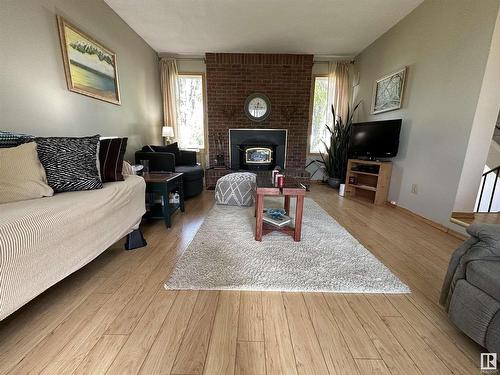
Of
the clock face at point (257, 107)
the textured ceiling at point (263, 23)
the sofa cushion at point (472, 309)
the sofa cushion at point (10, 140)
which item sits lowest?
the sofa cushion at point (472, 309)

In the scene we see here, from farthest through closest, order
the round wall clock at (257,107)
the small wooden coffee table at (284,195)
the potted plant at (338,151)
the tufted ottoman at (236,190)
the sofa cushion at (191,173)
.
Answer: the round wall clock at (257,107), the potted plant at (338,151), the sofa cushion at (191,173), the tufted ottoman at (236,190), the small wooden coffee table at (284,195)

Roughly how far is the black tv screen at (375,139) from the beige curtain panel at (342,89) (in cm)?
99

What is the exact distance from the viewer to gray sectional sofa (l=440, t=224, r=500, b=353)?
0.86 m

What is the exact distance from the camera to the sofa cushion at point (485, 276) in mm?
862

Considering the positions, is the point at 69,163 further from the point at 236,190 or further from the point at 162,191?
the point at 236,190

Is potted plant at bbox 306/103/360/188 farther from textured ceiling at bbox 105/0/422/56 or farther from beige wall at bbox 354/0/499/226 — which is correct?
textured ceiling at bbox 105/0/422/56

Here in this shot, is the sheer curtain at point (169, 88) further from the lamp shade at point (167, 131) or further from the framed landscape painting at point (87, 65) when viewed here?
the framed landscape painting at point (87, 65)

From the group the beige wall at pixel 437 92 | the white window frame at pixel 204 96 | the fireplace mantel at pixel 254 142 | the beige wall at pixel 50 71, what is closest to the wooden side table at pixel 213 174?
the fireplace mantel at pixel 254 142

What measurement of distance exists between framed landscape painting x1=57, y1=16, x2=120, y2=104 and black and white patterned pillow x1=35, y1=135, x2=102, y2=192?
1084 millimetres

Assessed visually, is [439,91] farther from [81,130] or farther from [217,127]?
[81,130]

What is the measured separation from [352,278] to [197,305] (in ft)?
3.40

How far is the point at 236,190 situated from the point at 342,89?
131 inches

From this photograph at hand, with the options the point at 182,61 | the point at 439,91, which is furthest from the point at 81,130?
the point at 439,91

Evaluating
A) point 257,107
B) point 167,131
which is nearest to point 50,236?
point 167,131
